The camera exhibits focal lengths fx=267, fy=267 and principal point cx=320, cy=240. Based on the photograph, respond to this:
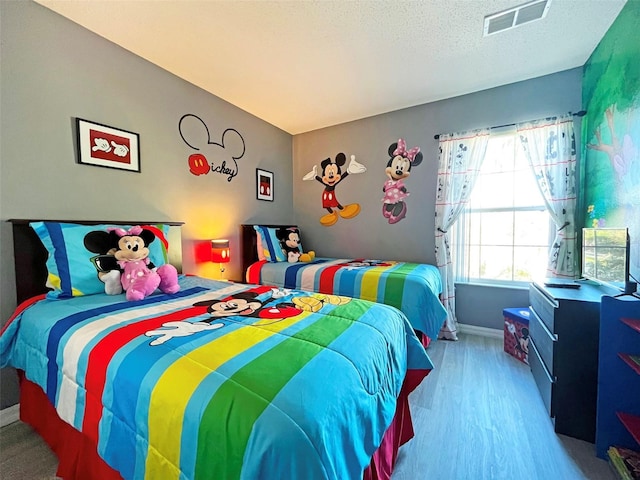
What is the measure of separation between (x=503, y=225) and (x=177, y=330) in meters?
3.16

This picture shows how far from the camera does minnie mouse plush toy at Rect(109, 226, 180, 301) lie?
1.64m

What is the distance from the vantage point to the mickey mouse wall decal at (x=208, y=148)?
2.64m

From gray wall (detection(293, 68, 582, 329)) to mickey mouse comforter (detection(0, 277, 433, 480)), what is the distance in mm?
2010

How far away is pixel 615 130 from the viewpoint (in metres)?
1.83

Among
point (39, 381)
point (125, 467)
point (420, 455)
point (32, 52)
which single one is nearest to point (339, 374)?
point (125, 467)

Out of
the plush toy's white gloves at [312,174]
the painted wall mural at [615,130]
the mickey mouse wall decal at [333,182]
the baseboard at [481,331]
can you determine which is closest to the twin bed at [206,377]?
the painted wall mural at [615,130]

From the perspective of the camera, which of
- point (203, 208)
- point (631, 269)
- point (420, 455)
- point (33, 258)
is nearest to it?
point (420, 455)

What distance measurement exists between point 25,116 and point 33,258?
2.94ft

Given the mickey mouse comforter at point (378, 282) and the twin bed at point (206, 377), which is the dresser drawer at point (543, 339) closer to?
the mickey mouse comforter at point (378, 282)

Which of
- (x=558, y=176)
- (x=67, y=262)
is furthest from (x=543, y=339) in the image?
(x=67, y=262)

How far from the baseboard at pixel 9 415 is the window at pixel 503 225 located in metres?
3.80

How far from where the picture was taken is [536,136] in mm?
2617

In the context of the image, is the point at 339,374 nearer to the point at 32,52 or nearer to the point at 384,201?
the point at 32,52

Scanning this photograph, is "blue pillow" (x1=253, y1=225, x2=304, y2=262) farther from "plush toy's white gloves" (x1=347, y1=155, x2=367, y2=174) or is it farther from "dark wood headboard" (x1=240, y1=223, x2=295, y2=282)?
"plush toy's white gloves" (x1=347, y1=155, x2=367, y2=174)
